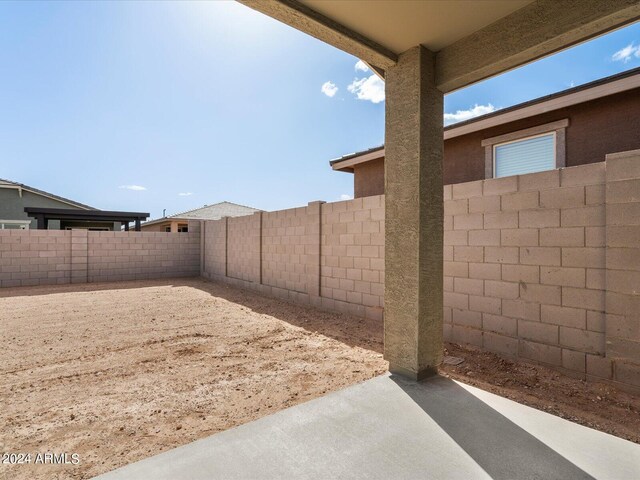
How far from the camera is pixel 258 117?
10.9 m

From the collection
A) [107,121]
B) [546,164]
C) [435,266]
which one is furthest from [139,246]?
[546,164]

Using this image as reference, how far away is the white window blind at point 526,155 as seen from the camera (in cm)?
625

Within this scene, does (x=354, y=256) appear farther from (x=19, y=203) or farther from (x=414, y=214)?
(x=19, y=203)

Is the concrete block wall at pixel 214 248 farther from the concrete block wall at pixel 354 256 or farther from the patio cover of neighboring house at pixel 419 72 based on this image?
the patio cover of neighboring house at pixel 419 72

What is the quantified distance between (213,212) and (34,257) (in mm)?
10889

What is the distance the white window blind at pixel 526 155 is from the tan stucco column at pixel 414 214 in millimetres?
4674

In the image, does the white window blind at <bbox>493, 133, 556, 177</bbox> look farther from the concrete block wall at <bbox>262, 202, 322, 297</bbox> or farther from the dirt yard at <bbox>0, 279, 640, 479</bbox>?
the dirt yard at <bbox>0, 279, 640, 479</bbox>

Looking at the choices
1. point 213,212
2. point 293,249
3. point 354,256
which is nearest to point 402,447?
point 354,256

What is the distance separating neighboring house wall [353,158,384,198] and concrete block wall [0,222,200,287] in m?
7.06

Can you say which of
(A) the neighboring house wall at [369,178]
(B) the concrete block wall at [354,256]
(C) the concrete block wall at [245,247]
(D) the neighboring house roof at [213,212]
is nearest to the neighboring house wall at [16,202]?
(D) the neighboring house roof at [213,212]

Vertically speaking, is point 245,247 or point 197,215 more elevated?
point 197,215

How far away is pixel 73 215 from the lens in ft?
42.8

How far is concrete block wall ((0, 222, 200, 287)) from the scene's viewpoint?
10094mm

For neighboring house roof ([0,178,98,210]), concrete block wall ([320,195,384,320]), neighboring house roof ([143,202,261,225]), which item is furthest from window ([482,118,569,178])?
neighboring house roof ([0,178,98,210])
